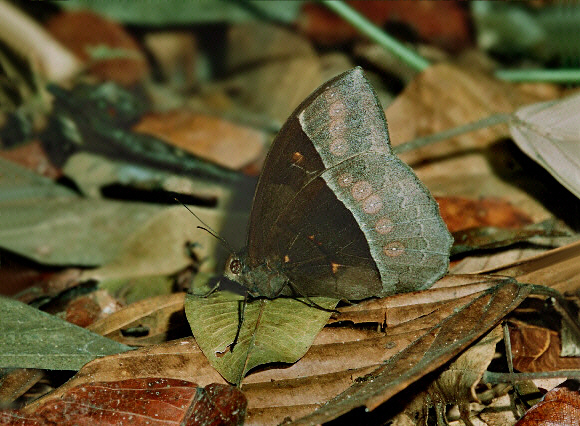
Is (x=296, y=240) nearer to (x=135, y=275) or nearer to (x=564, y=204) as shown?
(x=135, y=275)

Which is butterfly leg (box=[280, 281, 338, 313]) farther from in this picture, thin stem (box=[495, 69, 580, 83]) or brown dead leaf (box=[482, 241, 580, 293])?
thin stem (box=[495, 69, 580, 83])

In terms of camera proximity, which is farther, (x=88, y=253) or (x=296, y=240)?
(x=88, y=253)

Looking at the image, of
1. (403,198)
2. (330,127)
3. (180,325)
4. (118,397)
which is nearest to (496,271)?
(403,198)

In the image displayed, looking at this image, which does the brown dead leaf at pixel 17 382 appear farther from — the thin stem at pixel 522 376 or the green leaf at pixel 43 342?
the thin stem at pixel 522 376

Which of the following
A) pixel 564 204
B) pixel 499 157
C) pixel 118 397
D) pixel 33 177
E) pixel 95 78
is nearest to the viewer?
pixel 118 397

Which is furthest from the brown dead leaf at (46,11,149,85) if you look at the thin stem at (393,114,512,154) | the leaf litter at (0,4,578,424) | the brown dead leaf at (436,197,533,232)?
the brown dead leaf at (436,197,533,232)

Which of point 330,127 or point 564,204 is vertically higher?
point 330,127

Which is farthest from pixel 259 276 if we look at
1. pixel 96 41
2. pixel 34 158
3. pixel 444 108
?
pixel 96 41

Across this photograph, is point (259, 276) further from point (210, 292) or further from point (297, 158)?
point (297, 158)
